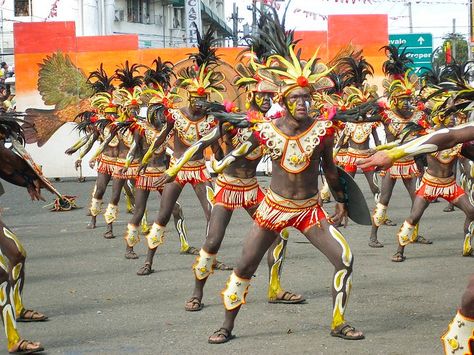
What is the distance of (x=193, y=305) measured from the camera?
31.6ft

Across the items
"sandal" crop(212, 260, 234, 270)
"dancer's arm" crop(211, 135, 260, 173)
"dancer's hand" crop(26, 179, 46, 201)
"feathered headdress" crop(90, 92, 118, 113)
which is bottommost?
"sandal" crop(212, 260, 234, 270)

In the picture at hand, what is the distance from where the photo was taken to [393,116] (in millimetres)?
14977

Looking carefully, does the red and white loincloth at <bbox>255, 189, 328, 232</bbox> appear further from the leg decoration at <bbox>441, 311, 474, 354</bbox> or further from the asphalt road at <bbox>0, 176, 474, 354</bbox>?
the leg decoration at <bbox>441, 311, 474, 354</bbox>

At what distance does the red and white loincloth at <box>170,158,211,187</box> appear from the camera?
39.0 ft

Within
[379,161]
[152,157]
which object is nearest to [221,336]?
[379,161]

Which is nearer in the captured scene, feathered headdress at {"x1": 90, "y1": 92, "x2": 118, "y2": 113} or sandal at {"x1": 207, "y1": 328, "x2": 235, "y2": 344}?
sandal at {"x1": 207, "y1": 328, "x2": 235, "y2": 344}

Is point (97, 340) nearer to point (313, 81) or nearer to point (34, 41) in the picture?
point (313, 81)

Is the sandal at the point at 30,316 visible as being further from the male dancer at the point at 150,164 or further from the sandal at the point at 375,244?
the sandal at the point at 375,244

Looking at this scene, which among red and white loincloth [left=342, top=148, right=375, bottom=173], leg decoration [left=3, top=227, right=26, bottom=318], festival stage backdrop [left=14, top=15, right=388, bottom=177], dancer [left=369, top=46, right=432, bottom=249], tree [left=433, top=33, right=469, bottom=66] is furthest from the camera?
festival stage backdrop [left=14, top=15, right=388, bottom=177]

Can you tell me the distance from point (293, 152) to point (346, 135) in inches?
335

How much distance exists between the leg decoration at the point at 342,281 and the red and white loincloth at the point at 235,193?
1.93 meters

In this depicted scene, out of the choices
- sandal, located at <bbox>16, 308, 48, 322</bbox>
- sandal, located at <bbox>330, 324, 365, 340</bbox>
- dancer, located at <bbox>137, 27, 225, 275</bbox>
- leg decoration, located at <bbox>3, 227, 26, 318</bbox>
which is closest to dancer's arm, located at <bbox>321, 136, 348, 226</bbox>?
sandal, located at <bbox>330, 324, 365, 340</bbox>

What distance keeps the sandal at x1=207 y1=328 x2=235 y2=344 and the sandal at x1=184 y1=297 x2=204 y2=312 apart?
124 cm

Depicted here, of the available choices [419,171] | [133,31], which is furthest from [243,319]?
[133,31]
